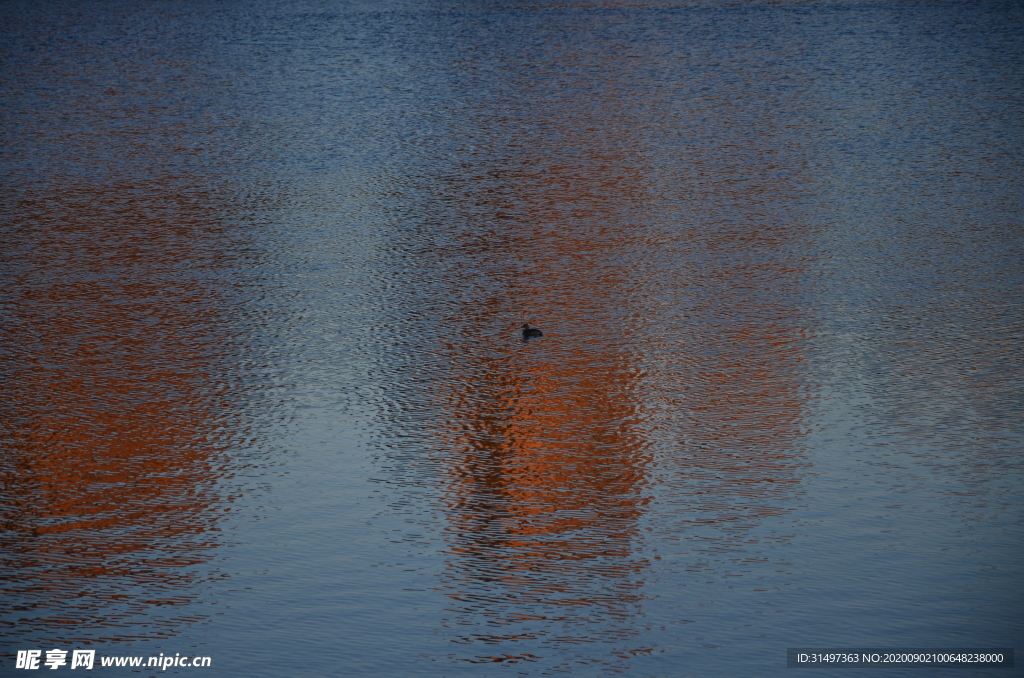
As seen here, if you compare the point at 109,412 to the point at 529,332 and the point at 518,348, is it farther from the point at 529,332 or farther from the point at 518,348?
the point at 529,332

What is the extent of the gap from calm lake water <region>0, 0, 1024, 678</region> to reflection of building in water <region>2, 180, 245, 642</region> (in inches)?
1.4

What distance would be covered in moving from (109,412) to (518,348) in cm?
286

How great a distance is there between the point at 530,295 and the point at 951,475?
4.08 meters

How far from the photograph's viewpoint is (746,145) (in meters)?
14.0

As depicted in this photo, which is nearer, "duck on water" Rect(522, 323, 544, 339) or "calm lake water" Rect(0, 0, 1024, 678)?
"calm lake water" Rect(0, 0, 1024, 678)

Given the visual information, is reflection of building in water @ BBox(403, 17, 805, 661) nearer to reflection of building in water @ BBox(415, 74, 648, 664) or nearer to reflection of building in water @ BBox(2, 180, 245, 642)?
reflection of building in water @ BBox(415, 74, 648, 664)

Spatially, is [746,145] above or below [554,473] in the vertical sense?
above

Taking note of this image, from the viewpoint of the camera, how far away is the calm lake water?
231 inches

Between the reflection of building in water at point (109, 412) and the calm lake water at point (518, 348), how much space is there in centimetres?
3

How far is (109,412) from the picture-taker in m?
8.10

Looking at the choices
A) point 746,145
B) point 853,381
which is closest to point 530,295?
point 853,381

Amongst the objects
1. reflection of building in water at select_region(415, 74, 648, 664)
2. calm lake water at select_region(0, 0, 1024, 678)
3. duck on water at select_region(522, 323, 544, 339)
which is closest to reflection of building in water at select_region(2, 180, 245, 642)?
calm lake water at select_region(0, 0, 1024, 678)

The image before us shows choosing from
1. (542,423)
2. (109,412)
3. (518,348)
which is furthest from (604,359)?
(109,412)

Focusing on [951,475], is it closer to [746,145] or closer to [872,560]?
[872,560]
